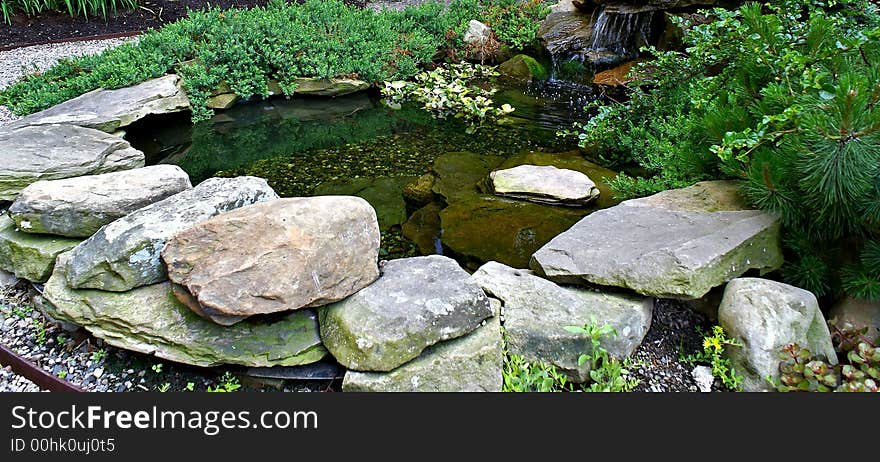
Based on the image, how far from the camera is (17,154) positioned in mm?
3758

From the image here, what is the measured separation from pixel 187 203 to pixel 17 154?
5.64 ft

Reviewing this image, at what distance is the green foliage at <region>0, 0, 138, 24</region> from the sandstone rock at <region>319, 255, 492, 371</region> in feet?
29.4

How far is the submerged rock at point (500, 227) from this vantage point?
3684 millimetres

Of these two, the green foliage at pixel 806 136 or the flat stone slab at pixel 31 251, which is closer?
the green foliage at pixel 806 136

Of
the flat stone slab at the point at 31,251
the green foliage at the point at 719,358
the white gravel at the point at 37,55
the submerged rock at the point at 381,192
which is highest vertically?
the green foliage at the point at 719,358

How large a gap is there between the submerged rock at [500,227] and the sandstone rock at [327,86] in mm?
3539

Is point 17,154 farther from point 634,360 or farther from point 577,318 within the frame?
point 634,360

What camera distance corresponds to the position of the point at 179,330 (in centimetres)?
253

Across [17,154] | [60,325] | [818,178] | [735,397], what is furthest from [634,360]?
[17,154]

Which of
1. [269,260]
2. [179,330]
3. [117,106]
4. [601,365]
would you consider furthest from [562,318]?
[117,106]

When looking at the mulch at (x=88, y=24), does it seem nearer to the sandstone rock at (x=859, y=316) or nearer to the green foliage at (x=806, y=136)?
the green foliage at (x=806, y=136)

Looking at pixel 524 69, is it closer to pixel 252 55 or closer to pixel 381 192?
pixel 252 55

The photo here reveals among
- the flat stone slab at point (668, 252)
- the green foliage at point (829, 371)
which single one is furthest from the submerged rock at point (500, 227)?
the green foliage at point (829, 371)

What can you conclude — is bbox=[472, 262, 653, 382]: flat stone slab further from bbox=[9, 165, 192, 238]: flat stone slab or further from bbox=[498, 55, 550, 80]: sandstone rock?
bbox=[498, 55, 550, 80]: sandstone rock
